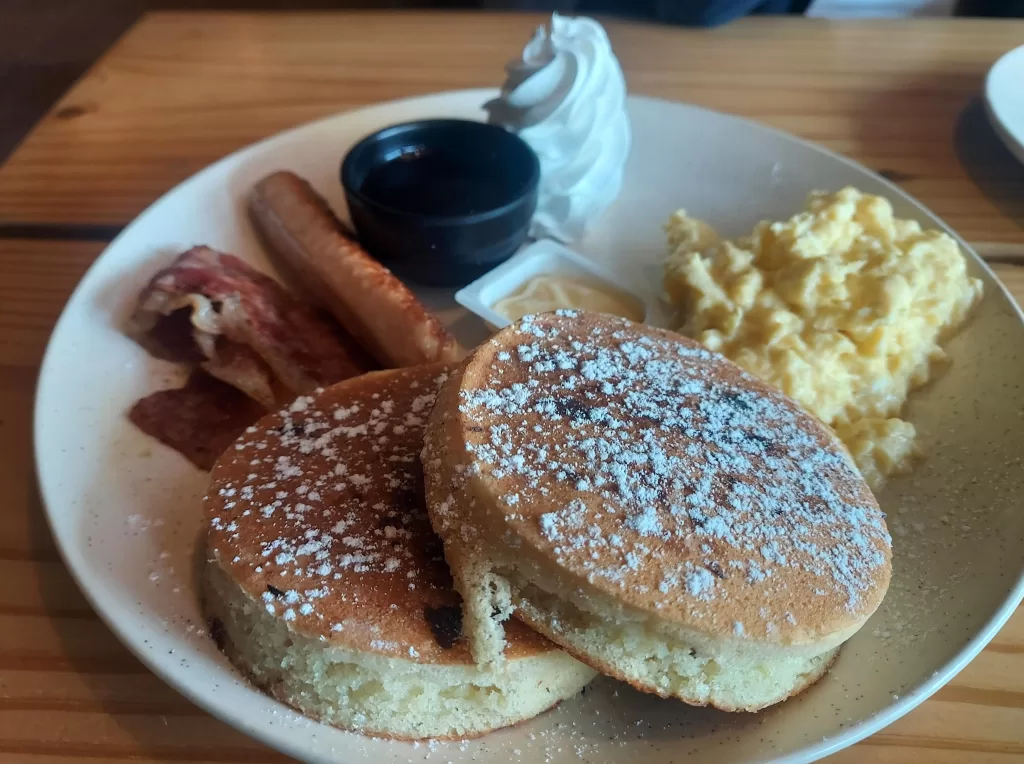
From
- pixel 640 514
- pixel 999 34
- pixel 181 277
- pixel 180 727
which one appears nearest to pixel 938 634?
pixel 640 514

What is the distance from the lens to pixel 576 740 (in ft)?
3.21

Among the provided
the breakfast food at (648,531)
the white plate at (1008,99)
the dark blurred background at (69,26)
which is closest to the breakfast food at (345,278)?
the breakfast food at (648,531)

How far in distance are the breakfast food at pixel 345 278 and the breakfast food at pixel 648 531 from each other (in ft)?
1.20

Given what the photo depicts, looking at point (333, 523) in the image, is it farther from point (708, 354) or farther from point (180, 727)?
point (708, 354)

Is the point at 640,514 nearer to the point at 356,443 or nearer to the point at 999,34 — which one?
the point at 356,443

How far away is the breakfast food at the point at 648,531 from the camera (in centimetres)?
91

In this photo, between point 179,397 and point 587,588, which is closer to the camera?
point 587,588

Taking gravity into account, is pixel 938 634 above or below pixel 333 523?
below

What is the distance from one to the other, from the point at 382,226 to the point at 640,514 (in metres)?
0.97

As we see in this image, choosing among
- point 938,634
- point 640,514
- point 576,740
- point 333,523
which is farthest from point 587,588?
point 938,634

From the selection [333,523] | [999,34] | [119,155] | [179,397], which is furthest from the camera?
[999,34]

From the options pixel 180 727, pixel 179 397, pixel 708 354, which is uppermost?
pixel 708 354

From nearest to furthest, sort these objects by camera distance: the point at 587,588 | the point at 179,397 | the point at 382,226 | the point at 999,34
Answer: the point at 587,588, the point at 179,397, the point at 382,226, the point at 999,34

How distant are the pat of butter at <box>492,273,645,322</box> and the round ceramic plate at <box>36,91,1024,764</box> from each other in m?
0.05
